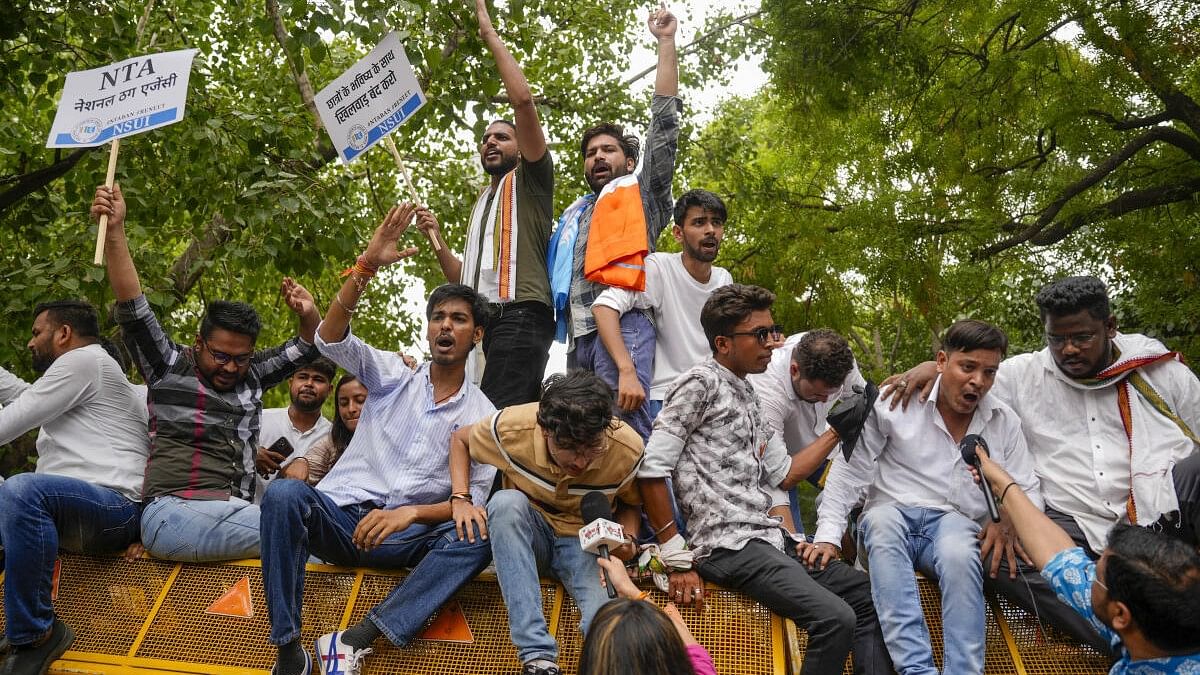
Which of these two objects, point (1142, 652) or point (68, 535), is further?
point (68, 535)

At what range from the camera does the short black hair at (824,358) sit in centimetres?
520

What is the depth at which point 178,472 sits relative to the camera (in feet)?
16.9

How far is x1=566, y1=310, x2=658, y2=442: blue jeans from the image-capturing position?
18.0 ft

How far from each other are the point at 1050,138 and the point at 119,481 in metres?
7.53

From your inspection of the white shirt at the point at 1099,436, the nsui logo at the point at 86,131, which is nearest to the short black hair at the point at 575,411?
the white shirt at the point at 1099,436

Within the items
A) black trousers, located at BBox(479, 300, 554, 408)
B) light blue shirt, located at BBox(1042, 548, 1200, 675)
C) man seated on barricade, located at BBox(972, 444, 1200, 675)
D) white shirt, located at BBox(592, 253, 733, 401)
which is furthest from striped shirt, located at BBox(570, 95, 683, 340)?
man seated on barricade, located at BBox(972, 444, 1200, 675)

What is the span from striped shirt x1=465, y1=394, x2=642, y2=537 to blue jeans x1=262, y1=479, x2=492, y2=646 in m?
0.36

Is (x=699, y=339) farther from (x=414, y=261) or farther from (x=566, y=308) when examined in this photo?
(x=414, y=261)

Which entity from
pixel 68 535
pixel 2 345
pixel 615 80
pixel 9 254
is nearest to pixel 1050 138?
pixel 615 80

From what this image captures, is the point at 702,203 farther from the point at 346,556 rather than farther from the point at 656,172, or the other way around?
the point at 346,556

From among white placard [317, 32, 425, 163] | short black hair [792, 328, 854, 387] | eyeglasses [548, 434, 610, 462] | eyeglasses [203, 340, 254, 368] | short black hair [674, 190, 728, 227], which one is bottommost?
eyeglasses [548, 434, 610, 462]

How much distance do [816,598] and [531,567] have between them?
4.12ft

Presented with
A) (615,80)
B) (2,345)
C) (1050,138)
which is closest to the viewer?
(2,345)

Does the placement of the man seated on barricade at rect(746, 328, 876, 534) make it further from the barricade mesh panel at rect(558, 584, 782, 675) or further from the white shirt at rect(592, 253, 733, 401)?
the barricade mesh panel at rect(558, 584, 782, 675)
